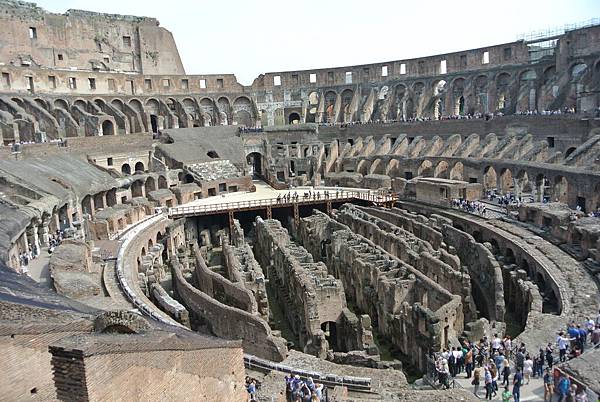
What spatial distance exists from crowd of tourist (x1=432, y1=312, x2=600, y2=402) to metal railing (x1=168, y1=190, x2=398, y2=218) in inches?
948

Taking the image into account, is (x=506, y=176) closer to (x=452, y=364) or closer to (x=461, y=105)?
(x=461, y=105)

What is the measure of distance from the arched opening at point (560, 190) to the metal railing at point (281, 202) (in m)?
11.0

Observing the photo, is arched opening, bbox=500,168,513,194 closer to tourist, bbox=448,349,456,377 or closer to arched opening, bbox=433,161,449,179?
arched opening, bbox=433,161,449,179

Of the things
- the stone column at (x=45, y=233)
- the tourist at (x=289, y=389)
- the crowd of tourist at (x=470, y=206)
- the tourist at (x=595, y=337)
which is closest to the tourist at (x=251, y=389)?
the tourist at (x=289, y=389)

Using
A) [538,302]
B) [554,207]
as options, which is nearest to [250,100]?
[554,207]

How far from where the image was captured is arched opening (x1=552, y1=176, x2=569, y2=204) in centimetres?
3074

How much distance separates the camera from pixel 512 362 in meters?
14.2

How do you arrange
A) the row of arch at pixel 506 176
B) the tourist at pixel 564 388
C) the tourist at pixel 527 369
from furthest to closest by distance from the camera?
the row of arch at pixel 506 176, the tourist at pixel 527 369, the tourist at pixel 564 388

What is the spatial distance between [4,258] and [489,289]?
19.0 m

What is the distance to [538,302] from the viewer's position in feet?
61.9

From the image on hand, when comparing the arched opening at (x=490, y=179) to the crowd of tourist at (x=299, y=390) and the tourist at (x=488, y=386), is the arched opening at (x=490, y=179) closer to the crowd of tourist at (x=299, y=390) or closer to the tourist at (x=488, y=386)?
the tourist at (x=488, y=386)

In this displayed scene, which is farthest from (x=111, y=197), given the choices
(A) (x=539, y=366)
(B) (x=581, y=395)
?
(B) (x=581, y=395)

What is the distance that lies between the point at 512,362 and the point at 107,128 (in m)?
43.7

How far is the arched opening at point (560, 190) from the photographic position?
30.7 m
